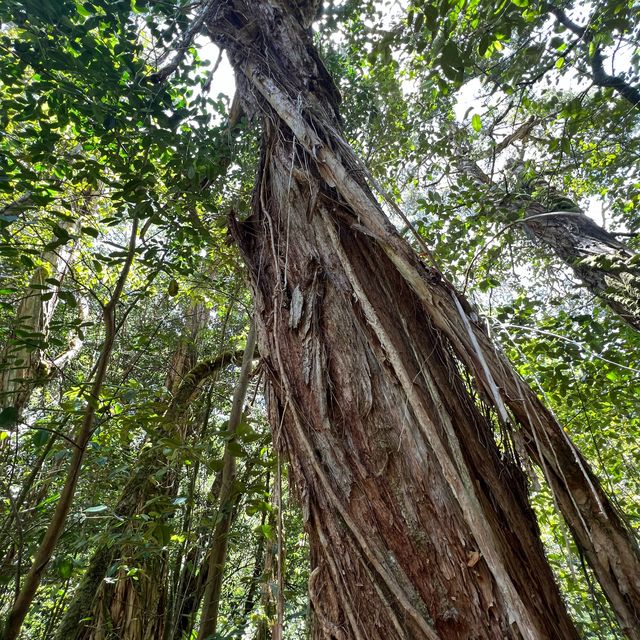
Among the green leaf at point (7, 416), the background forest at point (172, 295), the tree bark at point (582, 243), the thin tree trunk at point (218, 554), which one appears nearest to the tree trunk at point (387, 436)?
the background forest at point (172, 295)

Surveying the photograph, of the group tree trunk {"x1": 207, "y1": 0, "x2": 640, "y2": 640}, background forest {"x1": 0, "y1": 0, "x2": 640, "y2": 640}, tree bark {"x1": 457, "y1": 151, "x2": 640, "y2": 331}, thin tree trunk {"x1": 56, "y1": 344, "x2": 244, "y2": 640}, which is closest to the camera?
tree trunk {"x1": 207, "y1": 0, "x2": 640, "y2": 640}

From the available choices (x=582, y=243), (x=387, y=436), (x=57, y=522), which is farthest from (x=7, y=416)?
(x=582, y=243)

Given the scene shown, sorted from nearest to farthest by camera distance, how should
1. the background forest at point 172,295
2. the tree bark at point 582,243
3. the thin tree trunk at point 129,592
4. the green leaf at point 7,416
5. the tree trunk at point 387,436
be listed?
1. the tree trunk at point 387,436
2. the green leaf at point 7,416
3. the background forest at point 172,295
4. the thin tree trunk at point 129,592
5. the tree bark at point 582,243

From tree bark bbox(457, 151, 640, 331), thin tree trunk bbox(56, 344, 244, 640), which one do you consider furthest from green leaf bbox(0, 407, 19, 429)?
tree bark bbox(457, 151, 640, 331)

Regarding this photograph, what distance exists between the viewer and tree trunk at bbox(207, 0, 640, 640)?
0.80m

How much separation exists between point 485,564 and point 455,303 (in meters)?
0.61

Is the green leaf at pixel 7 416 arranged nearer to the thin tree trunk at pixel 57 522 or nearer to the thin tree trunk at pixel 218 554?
the thin tree trunk at pixel 57 522

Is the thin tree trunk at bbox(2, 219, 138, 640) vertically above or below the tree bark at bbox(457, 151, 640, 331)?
below

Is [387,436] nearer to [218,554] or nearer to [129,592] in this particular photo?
[218,554]

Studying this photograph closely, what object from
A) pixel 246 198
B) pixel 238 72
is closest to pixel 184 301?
pixel 246 198

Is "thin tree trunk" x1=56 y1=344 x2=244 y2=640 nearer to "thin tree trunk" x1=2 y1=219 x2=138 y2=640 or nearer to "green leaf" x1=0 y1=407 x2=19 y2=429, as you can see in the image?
"thin tree trunk" x1=2 y1=219 x2=138 y2=640

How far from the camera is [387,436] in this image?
1.00 meters

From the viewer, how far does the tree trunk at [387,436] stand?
80cm

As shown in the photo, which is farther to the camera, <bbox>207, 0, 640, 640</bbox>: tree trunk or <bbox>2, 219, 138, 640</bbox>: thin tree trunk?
<bbox>2, 219, 138, 640</bbox>: thin tree trunk
